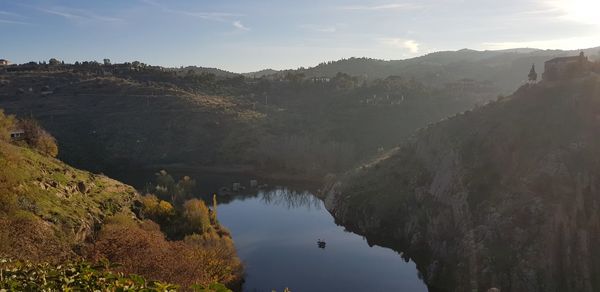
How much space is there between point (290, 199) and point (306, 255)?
125ft

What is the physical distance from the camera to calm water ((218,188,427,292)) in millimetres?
58062

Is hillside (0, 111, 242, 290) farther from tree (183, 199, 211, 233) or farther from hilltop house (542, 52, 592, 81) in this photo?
hilltop house (542, 52, 592, 81)

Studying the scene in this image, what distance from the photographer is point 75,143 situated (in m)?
145

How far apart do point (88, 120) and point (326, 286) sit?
5233 inches

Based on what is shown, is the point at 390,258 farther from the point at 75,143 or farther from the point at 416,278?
the point at 75,143

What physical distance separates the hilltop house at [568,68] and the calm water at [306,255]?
40835 mm

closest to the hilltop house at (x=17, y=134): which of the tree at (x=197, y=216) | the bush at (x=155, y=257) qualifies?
the tree at (x=197, y=216)

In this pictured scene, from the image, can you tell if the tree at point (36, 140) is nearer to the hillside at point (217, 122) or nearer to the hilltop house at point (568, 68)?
the hillside at point (217, 122)

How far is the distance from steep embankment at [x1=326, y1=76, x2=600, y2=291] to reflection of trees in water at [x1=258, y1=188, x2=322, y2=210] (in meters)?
14.2

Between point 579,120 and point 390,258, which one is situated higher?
point 579,120

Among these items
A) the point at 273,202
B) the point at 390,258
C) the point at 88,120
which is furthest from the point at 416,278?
the point at 88,120

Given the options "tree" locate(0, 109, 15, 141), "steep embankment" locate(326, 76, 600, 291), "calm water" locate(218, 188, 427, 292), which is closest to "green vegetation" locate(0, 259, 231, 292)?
"calm water" locate(218, 188, 427, 292)

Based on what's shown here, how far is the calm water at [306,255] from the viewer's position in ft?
190

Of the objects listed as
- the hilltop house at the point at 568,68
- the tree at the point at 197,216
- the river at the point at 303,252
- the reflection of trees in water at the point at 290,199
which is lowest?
the reflection of trees in water at the point at 290,199
